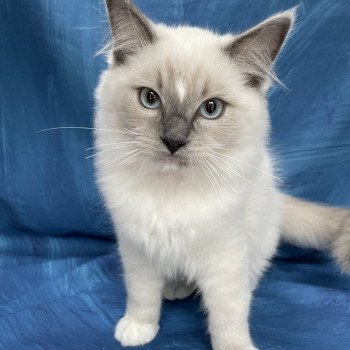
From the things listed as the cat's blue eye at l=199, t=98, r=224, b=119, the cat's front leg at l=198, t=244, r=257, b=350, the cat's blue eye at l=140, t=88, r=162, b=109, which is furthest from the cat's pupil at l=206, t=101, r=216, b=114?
the cat's front leg at l=198, t=244, r=257, b=350

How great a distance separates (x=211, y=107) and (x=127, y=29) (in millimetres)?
301

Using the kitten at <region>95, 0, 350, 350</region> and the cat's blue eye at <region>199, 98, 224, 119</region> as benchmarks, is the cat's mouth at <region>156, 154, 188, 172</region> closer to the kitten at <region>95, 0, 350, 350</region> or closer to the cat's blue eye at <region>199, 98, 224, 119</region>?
the kitten at <region>95, 0, 350, 350</region>

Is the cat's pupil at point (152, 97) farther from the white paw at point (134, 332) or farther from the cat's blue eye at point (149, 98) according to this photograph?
the white paw at point (134, 332)

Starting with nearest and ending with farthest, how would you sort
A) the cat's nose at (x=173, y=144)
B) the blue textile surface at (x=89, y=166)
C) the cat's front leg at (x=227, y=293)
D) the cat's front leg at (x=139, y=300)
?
the cat's nose at (x=173, y=144)
the cat's front leg at (x=227, y=293)
the cat's front leg at (x=139, y=300)
the blue textile surface at (x=89, y=166)

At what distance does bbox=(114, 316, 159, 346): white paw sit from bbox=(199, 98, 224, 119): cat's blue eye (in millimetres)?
694

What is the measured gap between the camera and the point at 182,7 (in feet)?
6.51

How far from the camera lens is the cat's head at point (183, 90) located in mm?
1313

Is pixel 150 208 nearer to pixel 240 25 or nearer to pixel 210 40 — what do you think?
pixel 210 40

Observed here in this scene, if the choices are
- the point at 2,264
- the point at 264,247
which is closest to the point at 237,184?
the point at 264,247

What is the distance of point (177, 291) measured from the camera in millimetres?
1839

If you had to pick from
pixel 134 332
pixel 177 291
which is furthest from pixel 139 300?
pixel 177 291

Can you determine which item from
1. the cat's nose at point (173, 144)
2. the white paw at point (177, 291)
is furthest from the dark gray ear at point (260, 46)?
the white paw at point (177, 291)

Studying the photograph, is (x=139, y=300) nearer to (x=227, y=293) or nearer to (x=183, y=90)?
(x=227, y=293)

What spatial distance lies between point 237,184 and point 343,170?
2.73 feet
